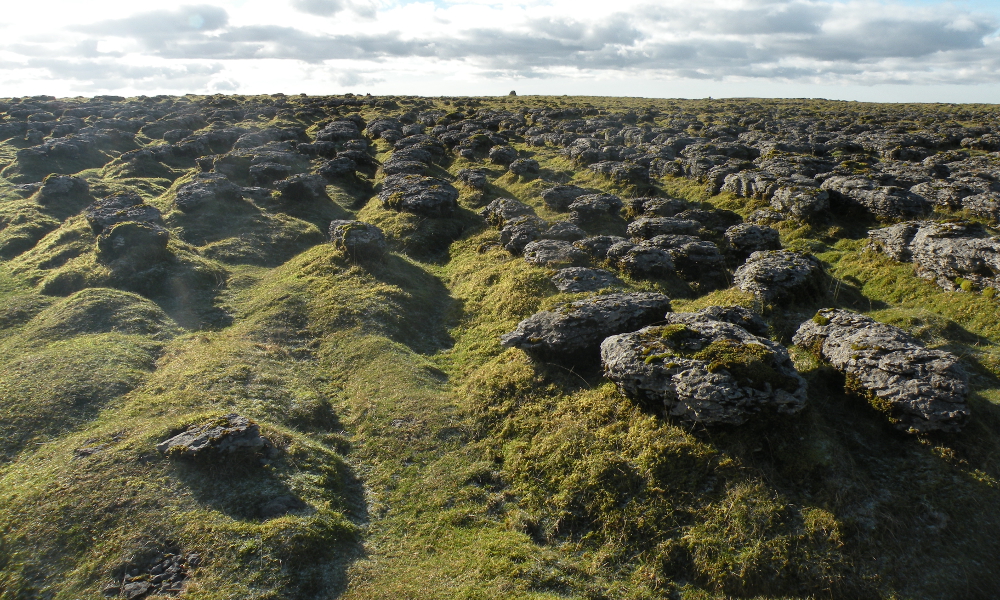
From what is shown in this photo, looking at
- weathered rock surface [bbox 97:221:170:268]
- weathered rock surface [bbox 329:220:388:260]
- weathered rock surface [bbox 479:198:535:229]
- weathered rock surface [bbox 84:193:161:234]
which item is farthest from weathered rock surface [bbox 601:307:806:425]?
weathered rock surface [bbox 84:193:161:234]

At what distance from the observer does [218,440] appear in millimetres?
17094

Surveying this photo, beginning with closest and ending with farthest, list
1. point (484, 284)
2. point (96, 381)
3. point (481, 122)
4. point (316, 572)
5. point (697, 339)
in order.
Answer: point (316, 572)
point (697, 339)
point (96, 381)
point (484, 284)
point (481, 122)

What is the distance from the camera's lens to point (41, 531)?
13.9 m

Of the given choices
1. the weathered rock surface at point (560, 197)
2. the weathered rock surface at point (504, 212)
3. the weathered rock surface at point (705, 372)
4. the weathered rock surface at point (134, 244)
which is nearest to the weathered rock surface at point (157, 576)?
the weathered rock surface at point (705, 372)

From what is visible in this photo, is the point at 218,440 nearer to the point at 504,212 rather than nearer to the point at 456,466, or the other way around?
the point at 456,466

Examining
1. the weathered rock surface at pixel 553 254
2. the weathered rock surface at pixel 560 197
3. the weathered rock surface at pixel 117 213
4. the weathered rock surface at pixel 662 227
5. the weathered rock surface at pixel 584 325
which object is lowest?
the weathered rock surface at pixel 584 325

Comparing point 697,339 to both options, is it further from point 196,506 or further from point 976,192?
point 976,192

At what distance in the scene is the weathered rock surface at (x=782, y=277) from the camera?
25.2 meters

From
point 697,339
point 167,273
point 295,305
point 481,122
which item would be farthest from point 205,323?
point 481,122

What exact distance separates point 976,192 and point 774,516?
3525 centimetres

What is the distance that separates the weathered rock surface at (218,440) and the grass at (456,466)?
568 mm

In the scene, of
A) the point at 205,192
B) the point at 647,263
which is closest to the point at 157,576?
the point at 647,263

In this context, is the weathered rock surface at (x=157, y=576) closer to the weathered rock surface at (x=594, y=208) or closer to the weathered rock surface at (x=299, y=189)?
the weathered rock surface at (x=594, y=208)

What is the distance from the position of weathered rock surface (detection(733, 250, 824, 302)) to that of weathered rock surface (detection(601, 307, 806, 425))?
7873 mm
